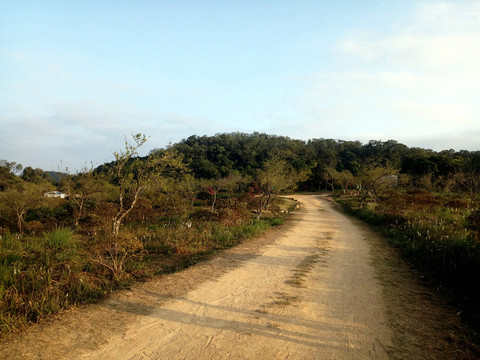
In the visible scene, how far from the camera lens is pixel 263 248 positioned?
9344mm

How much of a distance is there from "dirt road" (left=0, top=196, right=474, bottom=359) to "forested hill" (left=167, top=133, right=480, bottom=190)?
19451 mm

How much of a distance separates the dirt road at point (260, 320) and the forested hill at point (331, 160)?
19.5 metres

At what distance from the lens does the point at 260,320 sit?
4.30 m

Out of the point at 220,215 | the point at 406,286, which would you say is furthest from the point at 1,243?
the point at 406,286

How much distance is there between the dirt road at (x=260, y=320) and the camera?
3482 mm

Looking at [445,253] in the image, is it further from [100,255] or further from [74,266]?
[74,266]

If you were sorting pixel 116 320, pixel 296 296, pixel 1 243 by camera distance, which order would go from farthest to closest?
pixel 1 243, pixel 296 296, pixel 116 320

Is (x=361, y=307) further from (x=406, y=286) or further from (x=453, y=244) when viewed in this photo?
(x=453, y=244)

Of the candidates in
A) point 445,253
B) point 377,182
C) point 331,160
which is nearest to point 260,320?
point 445,253

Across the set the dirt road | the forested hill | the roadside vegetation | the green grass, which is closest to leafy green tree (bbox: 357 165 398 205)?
the forested hill

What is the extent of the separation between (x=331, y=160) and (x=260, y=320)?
2787 inches

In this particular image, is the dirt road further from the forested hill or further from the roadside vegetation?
the forested hill

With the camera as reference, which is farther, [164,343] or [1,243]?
[1,243]

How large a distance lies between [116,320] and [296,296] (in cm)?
331
